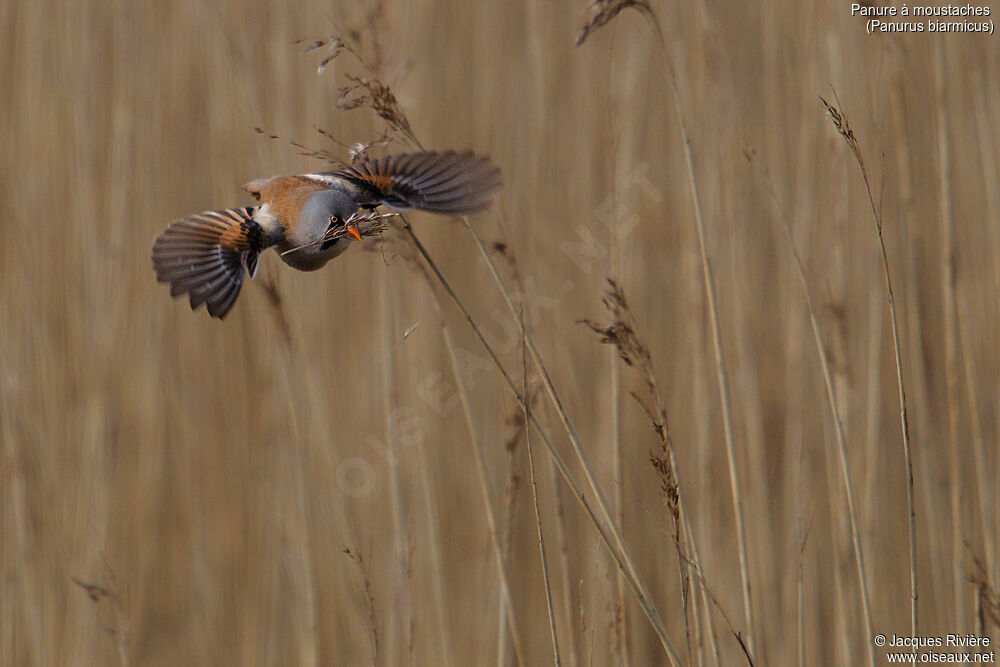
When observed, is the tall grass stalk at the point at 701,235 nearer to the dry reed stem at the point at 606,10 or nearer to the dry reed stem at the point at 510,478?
the dry reed stem at the point at 606,10

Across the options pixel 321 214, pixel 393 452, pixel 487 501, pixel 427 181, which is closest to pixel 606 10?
pixel 427 181

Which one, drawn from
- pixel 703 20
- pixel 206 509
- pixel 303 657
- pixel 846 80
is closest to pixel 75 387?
pixel 206 509

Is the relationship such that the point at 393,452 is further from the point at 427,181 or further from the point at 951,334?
the point at 951,334

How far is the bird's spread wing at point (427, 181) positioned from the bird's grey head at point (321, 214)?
6 centimetres

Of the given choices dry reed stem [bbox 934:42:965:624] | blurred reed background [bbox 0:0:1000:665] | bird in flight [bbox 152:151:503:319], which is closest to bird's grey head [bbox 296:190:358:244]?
bird in flight [bbox 152:151:503:319]

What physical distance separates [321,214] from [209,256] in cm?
12

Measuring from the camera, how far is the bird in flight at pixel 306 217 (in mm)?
680

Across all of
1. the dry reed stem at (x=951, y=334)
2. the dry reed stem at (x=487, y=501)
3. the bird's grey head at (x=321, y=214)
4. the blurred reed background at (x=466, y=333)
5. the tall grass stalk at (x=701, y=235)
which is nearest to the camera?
the bird's grey head at (x=321, y=214)

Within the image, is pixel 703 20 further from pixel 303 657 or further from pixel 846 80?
pixel 303 657

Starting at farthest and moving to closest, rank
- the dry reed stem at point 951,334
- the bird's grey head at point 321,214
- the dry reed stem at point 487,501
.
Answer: the dry reed stem at point 951,334 → the dry reed stem at point 487,501 → the bird's grey head at point 321,214

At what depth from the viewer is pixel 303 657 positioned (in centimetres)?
135

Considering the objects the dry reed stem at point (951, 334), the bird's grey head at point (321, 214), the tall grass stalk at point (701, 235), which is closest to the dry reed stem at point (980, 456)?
the dry reed stem at point (951, 334)

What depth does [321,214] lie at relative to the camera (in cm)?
67

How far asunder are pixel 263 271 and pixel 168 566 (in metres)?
1.01
